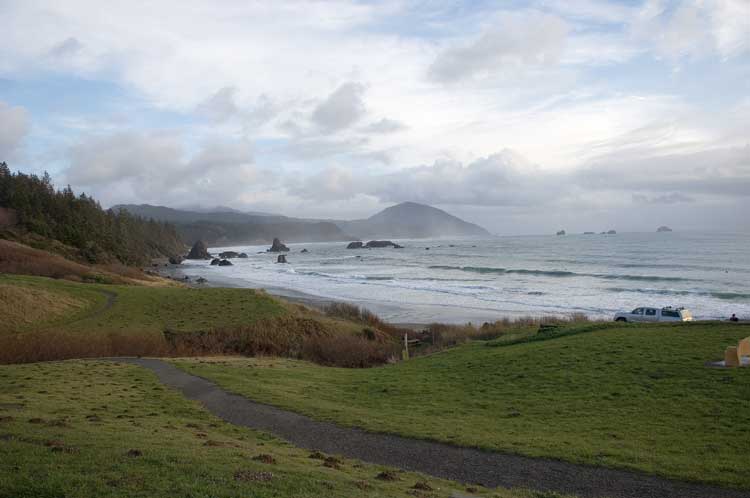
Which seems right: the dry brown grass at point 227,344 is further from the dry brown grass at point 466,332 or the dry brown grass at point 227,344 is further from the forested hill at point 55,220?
the forested hill at point 55,220

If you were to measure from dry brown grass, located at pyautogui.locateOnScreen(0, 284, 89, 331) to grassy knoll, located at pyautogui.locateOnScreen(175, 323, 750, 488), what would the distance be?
14.8m

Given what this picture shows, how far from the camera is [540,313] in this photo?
4644 centimetres

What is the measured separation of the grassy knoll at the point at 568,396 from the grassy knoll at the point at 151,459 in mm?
3129

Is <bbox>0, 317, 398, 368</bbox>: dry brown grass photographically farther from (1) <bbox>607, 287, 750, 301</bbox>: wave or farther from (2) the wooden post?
(1) <bbox>607, 287, 750, 301</bbox>: wave

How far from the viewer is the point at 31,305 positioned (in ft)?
111

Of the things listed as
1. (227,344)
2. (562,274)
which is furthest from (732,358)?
(562,274)

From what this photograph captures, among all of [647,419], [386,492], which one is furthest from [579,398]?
[386,492]

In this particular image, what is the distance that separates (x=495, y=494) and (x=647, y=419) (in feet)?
22.7

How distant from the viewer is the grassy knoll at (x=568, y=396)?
11.3 meters

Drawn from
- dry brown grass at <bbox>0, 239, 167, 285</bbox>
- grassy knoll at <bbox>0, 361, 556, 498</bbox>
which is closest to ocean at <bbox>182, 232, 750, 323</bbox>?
dry brown grass at <bbox>0, 239, 167, 285</bbox>

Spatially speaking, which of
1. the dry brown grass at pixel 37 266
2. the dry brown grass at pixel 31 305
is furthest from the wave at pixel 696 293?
the dry brown grass at pixel 37 266

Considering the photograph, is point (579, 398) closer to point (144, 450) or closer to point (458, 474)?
point (458, 474)

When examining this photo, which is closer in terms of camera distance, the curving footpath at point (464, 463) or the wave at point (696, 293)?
the curving footpath at point (464, 463)

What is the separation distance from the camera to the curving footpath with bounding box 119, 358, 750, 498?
9.27 metres
